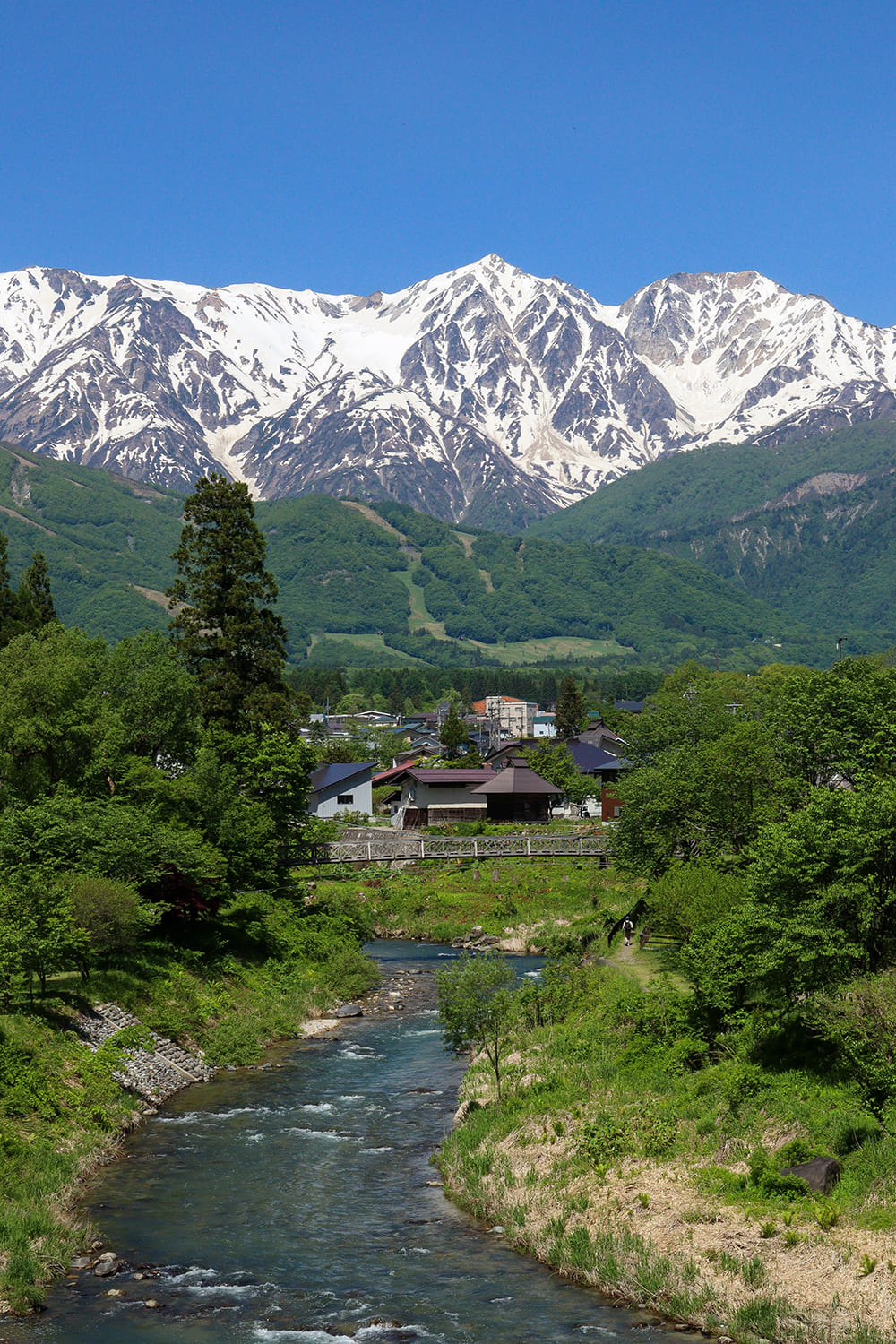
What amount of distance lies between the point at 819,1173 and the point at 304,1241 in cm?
1227

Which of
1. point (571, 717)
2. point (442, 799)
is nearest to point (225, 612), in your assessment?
point (442, 799)

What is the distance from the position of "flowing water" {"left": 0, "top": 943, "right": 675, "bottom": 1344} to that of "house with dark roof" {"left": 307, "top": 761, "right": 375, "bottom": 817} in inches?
2994

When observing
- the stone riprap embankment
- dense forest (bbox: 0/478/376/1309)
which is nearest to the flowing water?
the stone riprap embankment

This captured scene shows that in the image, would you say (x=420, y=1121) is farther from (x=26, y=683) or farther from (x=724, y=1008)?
(x=26, y=683)

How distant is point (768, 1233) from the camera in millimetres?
25688

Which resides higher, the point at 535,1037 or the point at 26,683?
the point at 26,683

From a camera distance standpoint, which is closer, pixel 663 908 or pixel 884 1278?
pixel 884 1278

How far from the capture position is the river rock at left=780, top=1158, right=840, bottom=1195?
2706 centimetres

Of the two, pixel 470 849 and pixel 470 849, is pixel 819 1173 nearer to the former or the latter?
pixel 470 849

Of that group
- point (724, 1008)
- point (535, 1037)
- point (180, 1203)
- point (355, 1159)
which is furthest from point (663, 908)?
point (180, 1203)

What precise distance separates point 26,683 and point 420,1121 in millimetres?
25354

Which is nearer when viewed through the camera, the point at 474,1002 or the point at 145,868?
the point at 474,1002

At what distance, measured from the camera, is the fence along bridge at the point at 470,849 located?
75.5 metres

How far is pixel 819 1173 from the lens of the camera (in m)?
27.3
